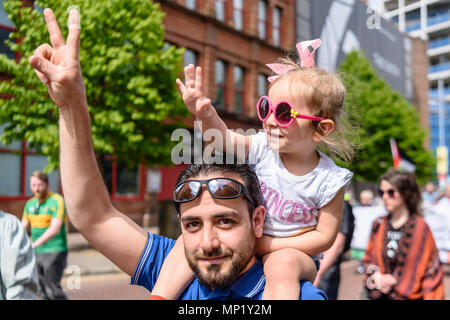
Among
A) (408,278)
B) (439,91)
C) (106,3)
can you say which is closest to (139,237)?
(408,278)

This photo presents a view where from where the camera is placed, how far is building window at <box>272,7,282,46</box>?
23328 mm

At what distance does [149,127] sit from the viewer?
11.6m

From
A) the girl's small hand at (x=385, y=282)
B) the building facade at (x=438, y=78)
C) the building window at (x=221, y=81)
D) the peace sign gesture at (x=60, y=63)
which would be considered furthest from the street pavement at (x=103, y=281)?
the building facade at (x=438, y=78)

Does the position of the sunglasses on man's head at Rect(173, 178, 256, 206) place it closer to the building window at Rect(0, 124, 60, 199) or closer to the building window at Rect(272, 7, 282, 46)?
the building window at Rect(0, 124, 60, 199)

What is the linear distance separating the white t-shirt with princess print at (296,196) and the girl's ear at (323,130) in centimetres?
11

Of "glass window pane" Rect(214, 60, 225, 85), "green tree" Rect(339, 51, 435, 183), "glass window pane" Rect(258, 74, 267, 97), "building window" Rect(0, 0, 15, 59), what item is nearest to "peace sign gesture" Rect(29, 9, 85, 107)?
"building window" Rect(0, 0, 15, 59)

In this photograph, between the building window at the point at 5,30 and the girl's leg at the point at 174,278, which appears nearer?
the girl's leg at the point at 174,278

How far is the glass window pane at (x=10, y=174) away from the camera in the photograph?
551 inches

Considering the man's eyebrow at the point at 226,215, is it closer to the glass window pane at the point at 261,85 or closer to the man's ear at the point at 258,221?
the man's ear at the point at 258,221

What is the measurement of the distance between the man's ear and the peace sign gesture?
706 millimetres

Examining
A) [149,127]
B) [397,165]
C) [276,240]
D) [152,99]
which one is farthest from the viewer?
[397,165]
